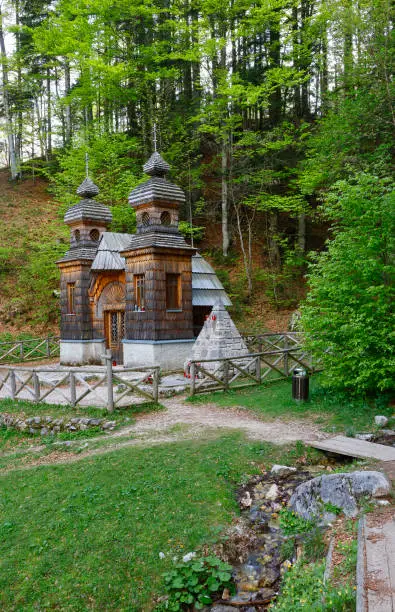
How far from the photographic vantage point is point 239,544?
5828 millimetres

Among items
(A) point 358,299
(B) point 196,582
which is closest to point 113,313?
(A) point 358,299

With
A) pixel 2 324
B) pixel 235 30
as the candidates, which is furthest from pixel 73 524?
pixel 235 30

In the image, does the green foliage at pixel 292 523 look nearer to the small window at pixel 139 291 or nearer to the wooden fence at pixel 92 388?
the wooden fence at pixel 92 388

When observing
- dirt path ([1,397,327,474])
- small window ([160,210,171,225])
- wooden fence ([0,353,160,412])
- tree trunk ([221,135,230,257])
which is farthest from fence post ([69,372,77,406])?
tree trunk ([221,135,230,257])

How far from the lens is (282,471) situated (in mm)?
7555

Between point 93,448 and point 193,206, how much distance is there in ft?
73.0

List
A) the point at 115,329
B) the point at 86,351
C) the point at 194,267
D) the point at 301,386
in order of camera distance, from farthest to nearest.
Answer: the point at 86,351 → the point at 115,329 → the point at 194,267 → the point at 301,386

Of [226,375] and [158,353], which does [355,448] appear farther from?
[158,353]

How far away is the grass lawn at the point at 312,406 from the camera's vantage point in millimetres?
9704

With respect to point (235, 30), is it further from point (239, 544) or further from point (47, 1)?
point (239, 544)

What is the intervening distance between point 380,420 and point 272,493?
3537 mm

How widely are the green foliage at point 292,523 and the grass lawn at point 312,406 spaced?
313 centimetres

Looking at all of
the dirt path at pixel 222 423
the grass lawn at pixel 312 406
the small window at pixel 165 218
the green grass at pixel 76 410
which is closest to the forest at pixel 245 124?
the grass lawn at pixel 312 406

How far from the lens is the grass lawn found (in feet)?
31.8
